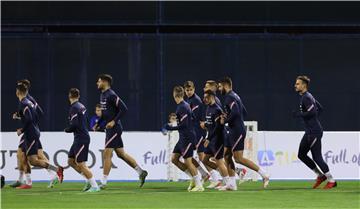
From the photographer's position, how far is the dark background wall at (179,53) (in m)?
31.3

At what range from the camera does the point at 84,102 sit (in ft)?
103

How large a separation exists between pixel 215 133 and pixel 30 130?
11.5 ft

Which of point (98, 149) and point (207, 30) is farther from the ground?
point (207, 30)

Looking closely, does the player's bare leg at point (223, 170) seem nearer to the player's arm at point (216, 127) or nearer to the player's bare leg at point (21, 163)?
the player's arm at point (216, 127)

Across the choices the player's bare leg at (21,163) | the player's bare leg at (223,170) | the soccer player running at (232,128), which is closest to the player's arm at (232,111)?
the soccer player running at (232,128)

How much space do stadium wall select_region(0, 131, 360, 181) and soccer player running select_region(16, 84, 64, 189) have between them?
352cm

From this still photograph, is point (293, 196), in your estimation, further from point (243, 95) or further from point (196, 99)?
point (243, 95)

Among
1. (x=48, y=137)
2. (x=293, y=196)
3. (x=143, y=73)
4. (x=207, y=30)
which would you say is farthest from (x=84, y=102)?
(x=293, y=196)

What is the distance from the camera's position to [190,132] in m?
19.3

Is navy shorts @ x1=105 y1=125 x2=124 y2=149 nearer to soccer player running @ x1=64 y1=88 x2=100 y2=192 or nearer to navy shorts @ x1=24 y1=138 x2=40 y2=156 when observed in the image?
soccer player running @ x1=64 y1=88 x2=100 y2=192

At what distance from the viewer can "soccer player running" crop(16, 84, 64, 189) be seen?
1984 cm

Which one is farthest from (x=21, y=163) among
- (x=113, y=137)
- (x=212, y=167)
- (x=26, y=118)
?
(x=212, y=167)

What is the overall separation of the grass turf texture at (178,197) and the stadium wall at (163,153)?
2.68m

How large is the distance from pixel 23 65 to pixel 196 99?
11.9 metres
